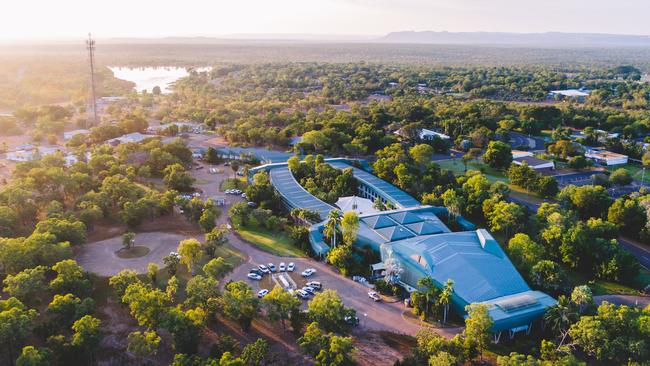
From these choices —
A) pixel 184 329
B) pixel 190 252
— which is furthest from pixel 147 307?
pixel 190 252

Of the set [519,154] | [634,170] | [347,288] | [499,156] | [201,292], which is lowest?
[347,288]

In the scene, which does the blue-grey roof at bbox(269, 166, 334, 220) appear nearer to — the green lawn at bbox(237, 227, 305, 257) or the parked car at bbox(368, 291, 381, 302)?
the green lawn at bbox(237, 227, 305, 257)

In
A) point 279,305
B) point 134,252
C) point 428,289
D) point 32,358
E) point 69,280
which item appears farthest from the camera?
point 134,252

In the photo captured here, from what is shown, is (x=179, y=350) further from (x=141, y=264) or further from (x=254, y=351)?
(x=141, y=264)

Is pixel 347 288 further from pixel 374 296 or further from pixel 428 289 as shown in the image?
pixel 428 289

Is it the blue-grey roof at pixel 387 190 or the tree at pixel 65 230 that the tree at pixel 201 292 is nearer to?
the tree at pixel 65 230

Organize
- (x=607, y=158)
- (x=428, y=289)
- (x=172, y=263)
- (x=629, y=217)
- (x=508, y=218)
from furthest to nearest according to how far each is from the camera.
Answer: (x=607, y=158) → (x=629, y=217) → (x=508, y=218) → (x=172, y=263) → (x=428, y=289)

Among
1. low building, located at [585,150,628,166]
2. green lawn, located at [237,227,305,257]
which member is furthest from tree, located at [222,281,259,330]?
low building, located at [585,150,628,166]

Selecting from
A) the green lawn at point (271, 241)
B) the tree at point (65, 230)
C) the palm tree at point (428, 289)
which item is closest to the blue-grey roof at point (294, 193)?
the green lawn at point (271, 241)
